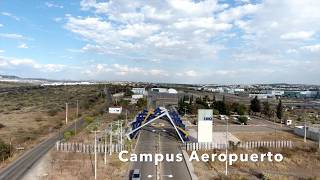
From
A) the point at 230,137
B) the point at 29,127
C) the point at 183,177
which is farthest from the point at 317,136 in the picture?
the point at 29,127

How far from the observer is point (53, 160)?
48.6 m

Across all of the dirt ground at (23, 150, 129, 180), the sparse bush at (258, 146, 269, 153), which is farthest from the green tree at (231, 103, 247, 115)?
the dirt ground at (23, 150, 129, 180)

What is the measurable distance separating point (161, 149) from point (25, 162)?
19977 millimetres

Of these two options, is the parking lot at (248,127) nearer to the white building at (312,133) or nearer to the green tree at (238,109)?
the white building at (312,133)

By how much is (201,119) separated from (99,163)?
2032 cm

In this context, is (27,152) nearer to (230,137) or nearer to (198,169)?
(198,169)

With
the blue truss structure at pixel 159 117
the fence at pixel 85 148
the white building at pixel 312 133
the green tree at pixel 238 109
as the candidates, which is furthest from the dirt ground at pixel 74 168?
the green tree at pixel 238 109

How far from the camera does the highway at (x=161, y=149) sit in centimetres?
4203

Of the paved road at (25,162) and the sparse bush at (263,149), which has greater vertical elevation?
the sparse bush at (263,149)

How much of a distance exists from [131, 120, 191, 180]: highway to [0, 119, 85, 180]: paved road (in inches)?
502

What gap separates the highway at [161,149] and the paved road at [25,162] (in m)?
12.7

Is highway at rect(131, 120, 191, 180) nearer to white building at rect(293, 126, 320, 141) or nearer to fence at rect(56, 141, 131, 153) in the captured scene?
fence at rect(56, 141, 131, 153)

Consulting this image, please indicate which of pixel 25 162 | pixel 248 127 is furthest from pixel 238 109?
pixel 25 162

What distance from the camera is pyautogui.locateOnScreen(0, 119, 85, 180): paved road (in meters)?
41.1
